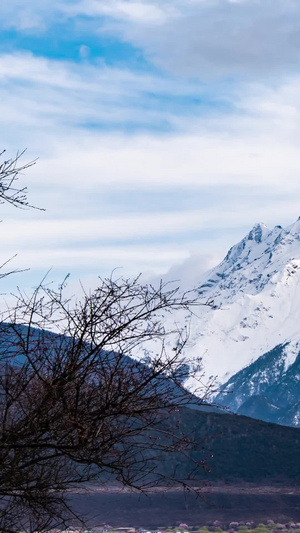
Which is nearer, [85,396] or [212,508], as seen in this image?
[85,396]

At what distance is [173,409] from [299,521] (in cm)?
8980

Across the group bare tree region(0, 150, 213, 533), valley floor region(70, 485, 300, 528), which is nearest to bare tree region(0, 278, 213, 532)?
bare tree region(0, 150, 213, 533)

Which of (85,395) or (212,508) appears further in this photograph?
(212,508)

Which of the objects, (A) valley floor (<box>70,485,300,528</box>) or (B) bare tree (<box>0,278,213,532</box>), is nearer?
(B) bare tree (<box>0,278,213,532</box>)

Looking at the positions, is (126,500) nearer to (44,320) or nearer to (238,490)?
(238,490)

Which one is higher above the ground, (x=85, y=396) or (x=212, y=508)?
(x=85, y=396)

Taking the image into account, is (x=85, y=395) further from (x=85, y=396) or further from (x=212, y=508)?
(x=212, y=508)

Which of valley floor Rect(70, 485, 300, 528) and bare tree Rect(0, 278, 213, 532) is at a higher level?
bare tree Rect(0, 278, 213, 532)

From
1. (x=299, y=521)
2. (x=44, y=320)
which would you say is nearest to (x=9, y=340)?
(x=44, y=320)

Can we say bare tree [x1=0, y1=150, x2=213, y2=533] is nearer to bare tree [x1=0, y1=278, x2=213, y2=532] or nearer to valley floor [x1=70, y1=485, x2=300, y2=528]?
bare tree [x1=0, y1=278, x2=213, y2=532]

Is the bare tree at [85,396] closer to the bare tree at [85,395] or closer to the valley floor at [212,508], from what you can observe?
the bare tree at [85,395]

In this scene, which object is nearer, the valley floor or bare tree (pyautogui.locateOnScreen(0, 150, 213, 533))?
bare tree (pyautogui.locateOnScreen(0, 150, 213, 533))

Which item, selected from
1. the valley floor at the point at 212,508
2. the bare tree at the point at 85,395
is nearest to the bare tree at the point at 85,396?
the bare tree at the point at 85,395

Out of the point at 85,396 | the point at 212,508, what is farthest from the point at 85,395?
the point at 212,508
